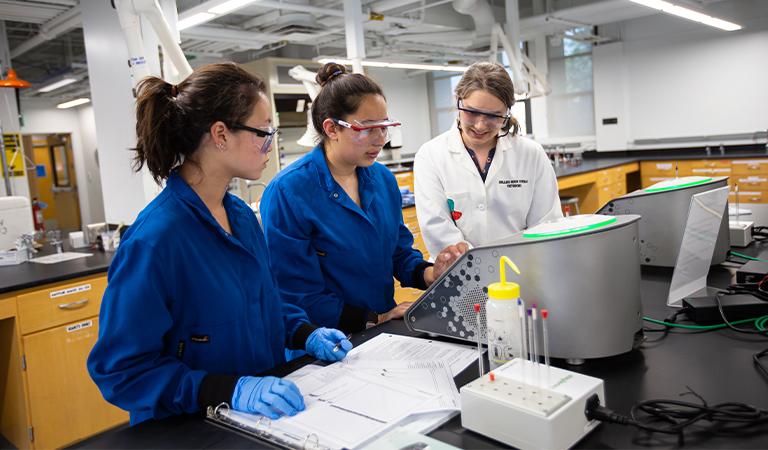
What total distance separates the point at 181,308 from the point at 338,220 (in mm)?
633

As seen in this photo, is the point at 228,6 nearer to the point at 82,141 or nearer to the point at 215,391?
the point at 215,391

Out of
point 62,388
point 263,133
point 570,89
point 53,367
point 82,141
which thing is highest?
point 82,141

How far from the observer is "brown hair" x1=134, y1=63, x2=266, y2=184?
1.27 m

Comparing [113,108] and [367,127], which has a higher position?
[113,108]

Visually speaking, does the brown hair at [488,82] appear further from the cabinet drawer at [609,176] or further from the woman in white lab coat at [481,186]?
the cabinet drawer at [609,176]

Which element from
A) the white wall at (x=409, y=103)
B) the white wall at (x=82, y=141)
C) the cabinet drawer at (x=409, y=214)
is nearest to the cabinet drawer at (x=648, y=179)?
the cabinet drawer at (x=409, y=214)

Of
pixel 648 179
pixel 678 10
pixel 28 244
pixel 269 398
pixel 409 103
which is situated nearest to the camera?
pixel 269 398

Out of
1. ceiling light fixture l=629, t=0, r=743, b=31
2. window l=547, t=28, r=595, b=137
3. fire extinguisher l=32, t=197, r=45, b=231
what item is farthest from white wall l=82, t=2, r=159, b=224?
window l=547, t=28, r=595, b=137

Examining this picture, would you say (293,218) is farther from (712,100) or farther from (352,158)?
(712,100)

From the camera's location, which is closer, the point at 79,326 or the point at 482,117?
the point at 482,117

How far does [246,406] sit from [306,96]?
7.70m

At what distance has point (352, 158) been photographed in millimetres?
1760

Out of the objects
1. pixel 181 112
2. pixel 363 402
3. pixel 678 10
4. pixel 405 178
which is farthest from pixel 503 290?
pixel 405 178

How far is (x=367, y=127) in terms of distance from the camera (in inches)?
67.0
